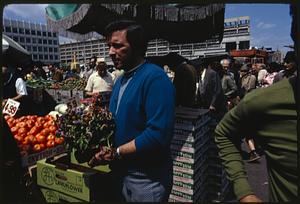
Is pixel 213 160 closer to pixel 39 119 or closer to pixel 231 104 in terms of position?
pixel 39 119

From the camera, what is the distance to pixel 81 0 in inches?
67.2

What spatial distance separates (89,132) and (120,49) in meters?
0.65

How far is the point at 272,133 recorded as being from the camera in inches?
55.1

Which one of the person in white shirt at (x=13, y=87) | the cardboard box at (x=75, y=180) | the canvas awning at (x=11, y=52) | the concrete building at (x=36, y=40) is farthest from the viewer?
the concrete building at (x=36, y=40)

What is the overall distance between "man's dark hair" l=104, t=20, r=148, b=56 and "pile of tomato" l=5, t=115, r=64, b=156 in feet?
3.97

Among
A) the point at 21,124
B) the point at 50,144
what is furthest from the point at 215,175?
the point at 21,124

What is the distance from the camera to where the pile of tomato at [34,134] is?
3.00m

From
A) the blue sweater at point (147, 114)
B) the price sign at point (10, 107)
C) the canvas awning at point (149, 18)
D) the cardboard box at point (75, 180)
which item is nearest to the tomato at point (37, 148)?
the cardboard box at point (75, 180)

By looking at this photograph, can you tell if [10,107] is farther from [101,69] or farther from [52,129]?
[101,69]

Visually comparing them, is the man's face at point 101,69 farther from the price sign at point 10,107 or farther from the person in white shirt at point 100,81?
the price sign at point 10,107

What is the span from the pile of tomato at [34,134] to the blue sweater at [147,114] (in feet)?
3.37

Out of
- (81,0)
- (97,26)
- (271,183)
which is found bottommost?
(271,183)

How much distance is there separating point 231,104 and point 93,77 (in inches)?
133

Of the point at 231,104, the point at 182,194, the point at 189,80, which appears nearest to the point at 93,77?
the point at 189,80
